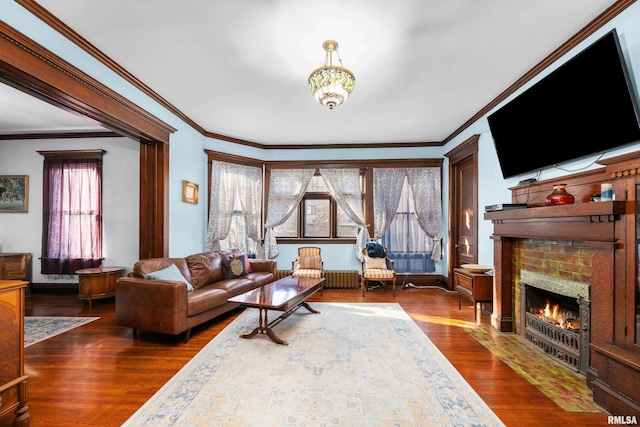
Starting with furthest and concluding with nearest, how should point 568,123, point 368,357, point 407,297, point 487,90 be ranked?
point 407,297, point 487,90, point 368,357, point 568,123

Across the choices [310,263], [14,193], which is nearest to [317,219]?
[310,263]

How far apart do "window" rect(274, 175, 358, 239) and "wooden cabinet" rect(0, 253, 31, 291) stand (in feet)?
14.3

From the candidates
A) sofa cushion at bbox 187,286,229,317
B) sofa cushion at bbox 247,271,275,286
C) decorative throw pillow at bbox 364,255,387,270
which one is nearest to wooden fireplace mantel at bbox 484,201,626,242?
decorative throw pillow at bbox 364,255,387,270

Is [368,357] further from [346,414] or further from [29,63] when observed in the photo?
[29,63]

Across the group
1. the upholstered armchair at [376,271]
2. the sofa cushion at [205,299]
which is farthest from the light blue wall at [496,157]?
the sofa cushion at [205,299]

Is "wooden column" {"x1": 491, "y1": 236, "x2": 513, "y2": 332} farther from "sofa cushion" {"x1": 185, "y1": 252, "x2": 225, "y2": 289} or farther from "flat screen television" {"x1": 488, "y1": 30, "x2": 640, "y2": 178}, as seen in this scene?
"sofa cushion" {"x1": 185, "y1": 252, "x2": 225, "y2": 289}

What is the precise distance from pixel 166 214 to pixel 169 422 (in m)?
2.86

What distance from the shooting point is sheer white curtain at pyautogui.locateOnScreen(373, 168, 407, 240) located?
18.7ft

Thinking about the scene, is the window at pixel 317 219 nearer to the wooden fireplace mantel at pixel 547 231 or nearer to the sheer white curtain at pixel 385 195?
the sheer white curtain at pixel 385 195

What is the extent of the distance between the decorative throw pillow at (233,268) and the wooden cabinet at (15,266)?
10.9 ft

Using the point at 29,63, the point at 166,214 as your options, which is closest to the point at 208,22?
the point at 29,63

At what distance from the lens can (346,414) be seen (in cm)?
185

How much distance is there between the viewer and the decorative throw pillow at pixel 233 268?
14.1 feet
